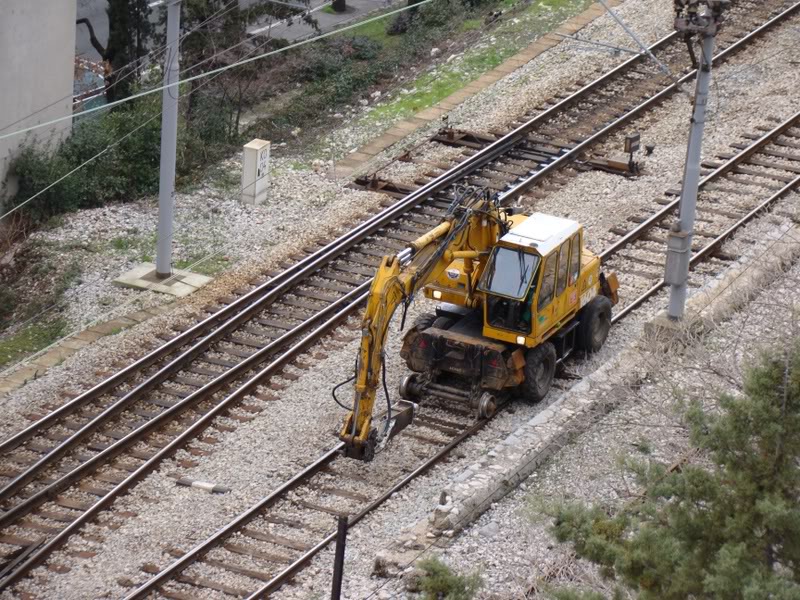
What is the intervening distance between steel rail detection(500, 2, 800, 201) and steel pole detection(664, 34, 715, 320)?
5.51 metres

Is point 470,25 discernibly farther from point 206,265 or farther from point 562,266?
point 562,266

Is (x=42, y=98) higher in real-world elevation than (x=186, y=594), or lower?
higher

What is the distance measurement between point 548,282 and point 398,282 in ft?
8.70

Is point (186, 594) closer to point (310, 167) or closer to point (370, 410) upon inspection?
point (370, 410)

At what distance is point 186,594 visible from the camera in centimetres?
1622

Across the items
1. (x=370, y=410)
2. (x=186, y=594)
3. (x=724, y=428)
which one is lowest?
(x=186, y=594)

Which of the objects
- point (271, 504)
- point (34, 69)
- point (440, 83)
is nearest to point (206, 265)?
point (34, 69)

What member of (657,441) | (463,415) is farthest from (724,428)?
(463,415)

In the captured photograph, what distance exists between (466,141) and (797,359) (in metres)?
17.8

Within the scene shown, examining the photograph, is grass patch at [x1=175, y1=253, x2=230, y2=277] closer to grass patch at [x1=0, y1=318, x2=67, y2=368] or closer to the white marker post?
the white marker post

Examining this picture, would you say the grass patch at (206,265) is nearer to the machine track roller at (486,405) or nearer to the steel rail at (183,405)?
the steel rail at (183,405)

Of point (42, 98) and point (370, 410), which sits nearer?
point (370, 410)

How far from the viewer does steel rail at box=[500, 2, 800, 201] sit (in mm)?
26094

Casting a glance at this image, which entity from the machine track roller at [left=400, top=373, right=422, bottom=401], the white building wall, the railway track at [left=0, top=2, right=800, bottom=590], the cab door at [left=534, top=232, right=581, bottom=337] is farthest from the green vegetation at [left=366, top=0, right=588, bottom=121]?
the machine track roller at [left=400, top=373, right=422, bottom=401]
